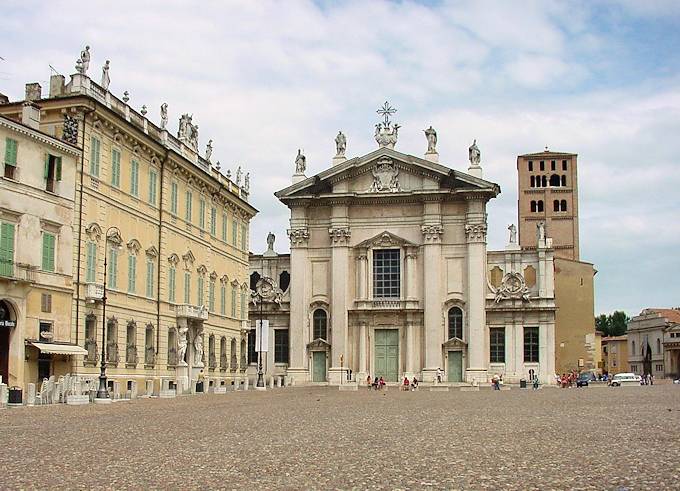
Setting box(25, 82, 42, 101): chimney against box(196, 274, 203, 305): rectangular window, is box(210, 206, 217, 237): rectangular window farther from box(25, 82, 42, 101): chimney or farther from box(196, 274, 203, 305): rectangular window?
box(25, 82, 42, 101): chimney

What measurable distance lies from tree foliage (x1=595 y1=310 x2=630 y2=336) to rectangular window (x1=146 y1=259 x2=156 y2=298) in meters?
126

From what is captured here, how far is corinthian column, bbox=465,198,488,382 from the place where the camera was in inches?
2377

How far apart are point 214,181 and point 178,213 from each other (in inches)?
204

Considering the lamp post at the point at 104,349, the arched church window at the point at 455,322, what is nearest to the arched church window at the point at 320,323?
the arched church window at the point at 455,322

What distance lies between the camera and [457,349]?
61281 mm

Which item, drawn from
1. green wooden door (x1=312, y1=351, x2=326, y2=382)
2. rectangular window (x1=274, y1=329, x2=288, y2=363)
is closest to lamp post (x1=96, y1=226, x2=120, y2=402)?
green wooden door (x1=312, y1=351, x2=326, y2=382)

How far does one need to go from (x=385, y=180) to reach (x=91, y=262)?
30.9 m

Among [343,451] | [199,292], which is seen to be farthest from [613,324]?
[343,451]

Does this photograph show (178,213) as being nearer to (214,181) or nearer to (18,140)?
(214,181)

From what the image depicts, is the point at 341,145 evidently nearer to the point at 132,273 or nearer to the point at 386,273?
the point at 386,273

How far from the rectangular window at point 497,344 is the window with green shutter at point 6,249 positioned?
128 ft

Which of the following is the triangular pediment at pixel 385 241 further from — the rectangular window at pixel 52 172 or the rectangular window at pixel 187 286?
the rectangular window at pixel 52 172

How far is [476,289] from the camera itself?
6100 cm

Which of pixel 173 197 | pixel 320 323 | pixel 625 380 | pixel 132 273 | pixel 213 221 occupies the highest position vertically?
pixel 173 197
